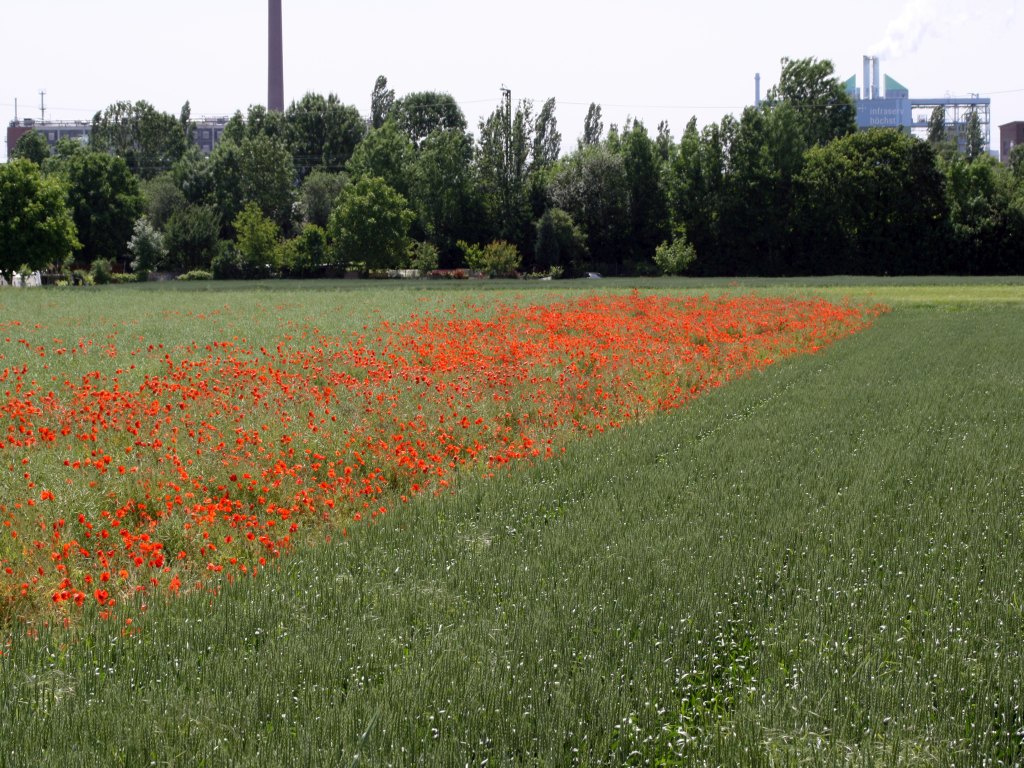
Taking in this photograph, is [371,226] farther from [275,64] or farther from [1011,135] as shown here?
[1011,135]

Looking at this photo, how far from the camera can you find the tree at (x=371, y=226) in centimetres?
7612

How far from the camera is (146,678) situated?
16.4ft

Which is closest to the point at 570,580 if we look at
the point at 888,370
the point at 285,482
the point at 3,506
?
the point at 285,482

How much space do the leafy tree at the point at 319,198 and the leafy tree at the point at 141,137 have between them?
108 feet

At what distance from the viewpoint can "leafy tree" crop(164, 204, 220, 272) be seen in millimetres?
82812

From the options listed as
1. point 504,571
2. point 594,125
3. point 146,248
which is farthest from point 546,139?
point 504,571

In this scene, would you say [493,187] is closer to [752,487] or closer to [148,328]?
[148,328]

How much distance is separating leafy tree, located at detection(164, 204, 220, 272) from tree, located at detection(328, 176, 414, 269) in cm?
1226

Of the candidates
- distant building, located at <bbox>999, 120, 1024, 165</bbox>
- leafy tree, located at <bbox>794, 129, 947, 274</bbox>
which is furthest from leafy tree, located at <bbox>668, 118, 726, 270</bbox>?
distant building, located at <bbox>999, 120, 1024, 165</bbox>

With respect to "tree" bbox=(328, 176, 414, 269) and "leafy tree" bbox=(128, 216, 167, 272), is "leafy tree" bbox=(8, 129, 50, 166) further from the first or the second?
"tree" bbox=(328, 176, 414, 269)

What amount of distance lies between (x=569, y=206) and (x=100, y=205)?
1655 inches

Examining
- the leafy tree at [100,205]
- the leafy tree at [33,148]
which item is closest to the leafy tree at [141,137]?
the leafy tree at [33,148]

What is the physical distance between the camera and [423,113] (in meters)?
118

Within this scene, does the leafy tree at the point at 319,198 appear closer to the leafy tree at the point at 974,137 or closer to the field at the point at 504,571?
the field at the point at 504,571
